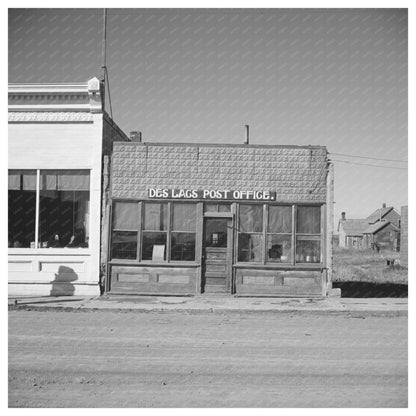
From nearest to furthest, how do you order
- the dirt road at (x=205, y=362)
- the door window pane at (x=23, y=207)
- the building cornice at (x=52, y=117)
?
the dirt road at (x=205, y=362) < the building cornice at (x=52, y=117) < the door window pane at (x=23, y=207)

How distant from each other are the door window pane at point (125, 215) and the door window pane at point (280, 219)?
14.0ft

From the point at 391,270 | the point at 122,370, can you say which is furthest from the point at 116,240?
the point at 391,270

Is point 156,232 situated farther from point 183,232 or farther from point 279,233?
point 279,233

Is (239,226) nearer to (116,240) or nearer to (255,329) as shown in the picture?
(116,240)

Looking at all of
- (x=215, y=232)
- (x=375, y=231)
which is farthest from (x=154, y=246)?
(x=375, y=231)

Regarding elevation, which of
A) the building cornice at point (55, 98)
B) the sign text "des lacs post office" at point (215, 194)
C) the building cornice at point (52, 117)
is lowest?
the sign text "des lacs post office" at point (215, 194)

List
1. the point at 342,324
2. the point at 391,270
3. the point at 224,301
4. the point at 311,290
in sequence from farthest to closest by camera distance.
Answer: the point at 391,270 < the point at 311,290 < the point at 224,301 < the point at 342,324

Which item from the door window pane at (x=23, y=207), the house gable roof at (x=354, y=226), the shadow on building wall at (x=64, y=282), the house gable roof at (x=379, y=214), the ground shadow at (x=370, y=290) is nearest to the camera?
the shadow on building wall at (x=64, y=282)

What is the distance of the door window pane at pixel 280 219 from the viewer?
15.2 meters

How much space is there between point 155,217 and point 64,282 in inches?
137

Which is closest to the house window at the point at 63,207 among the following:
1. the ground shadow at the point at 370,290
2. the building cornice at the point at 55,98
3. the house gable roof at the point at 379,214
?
the building cornice at the point at 55,98

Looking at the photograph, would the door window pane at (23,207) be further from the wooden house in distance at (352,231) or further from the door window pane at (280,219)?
the wooden house in distance at (352,231)

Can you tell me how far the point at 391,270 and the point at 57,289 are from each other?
1823 centimetres

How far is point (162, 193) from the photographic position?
15.0 m
